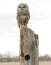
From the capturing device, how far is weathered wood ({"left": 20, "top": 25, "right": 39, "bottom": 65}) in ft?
20.0

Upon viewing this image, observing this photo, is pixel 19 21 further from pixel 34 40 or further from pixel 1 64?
pixel 1 64

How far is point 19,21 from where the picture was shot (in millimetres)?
6473

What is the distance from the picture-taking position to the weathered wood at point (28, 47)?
6.09m

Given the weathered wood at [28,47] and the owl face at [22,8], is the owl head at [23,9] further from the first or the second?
the weathered wood at [28,47]

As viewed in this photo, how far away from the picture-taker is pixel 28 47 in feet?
20.0

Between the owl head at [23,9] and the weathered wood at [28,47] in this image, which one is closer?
the weathered wood at [28,47]

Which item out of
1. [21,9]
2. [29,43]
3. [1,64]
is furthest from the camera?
[1,64]

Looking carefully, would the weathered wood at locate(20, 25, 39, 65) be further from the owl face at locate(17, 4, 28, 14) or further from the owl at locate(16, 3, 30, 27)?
the owl face at locate(17, 4, 28, 14)

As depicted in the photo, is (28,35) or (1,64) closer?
(28,35)

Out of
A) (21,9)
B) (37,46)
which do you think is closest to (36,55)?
(37,46)

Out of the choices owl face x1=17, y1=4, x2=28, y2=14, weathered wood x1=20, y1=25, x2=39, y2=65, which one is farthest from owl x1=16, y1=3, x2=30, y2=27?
weathered wood x1=20, y1=25, x2=39, y2=65

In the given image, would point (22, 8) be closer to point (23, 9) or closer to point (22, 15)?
point (23, 9)

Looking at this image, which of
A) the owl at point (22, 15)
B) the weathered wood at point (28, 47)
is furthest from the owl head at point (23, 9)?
the weathered wood at point (28, 47)

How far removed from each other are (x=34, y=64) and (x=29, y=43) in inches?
17.1
